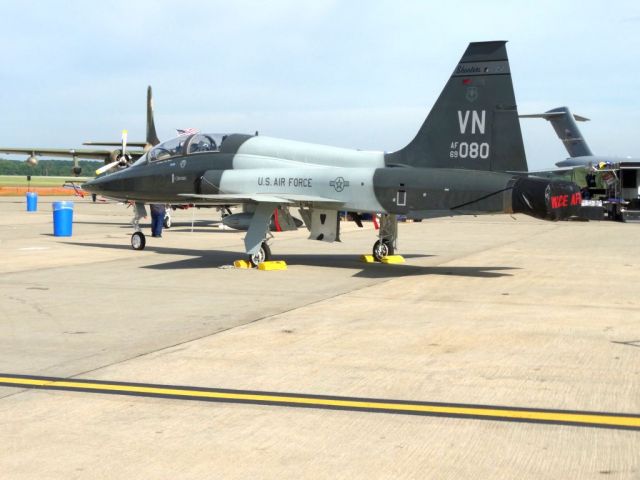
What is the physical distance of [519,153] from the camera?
14961 mm

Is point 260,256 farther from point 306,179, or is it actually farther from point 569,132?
point 569,132

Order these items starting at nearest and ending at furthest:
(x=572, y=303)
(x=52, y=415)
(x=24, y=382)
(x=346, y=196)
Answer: (x=52, y=415) → (x=24, y=382) → (x=572, y=303) → (x=346, y=196)

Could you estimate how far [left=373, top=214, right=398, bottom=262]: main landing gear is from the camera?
18117 mm

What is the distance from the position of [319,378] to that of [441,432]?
185cm

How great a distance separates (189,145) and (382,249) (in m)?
4.90

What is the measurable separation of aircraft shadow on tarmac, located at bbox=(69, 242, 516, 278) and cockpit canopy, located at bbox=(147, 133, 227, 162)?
2.44 meters

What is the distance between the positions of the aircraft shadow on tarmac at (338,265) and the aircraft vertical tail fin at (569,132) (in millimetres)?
39284

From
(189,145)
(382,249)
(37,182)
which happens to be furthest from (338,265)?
(37,182)

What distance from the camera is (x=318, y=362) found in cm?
807

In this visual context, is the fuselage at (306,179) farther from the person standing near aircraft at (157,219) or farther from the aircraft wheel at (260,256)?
the person standing near aircraft at (157,219)

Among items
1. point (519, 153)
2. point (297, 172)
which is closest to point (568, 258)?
point (519, 153)

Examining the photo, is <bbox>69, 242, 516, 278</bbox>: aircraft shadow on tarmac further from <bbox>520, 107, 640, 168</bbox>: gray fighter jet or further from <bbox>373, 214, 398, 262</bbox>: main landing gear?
<bbox>520, 107, 640, 168</bbox>: gray fighter jet

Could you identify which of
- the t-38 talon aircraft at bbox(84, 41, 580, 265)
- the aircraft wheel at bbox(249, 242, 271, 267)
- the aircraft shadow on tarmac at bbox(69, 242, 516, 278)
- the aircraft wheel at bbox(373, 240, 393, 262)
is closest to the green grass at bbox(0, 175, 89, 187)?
the aircraft shadow on tarmac at bbox(69, 242, 516, 278)

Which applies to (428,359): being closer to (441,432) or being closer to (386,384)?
(386,384)
